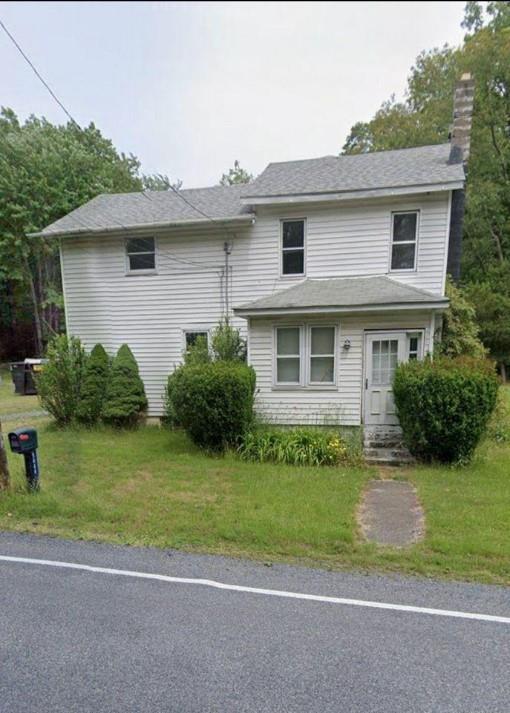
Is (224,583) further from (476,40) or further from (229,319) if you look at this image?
(476,40)

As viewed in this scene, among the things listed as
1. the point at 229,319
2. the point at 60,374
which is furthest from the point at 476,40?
the point at 60,374

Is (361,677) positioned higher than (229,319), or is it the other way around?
(229,319)

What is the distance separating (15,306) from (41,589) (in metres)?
31.7

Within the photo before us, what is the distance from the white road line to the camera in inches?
120

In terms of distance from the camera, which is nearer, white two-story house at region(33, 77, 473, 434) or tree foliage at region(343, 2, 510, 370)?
white two-story house at region(33, 77, 473, 434)

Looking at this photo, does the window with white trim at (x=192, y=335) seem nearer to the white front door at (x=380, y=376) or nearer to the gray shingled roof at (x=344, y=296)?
the gray shingled roof at (x=344, y=296)

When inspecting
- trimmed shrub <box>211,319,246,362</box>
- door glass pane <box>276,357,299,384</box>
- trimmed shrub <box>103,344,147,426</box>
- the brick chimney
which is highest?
the brick chimney

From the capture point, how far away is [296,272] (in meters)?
9.77

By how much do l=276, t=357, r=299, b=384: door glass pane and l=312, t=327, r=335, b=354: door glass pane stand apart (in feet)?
1.71

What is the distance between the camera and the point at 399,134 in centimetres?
2422

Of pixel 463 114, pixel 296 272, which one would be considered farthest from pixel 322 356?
pixel 463 114

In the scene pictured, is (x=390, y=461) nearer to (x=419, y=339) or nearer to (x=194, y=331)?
(x=419, y=339)

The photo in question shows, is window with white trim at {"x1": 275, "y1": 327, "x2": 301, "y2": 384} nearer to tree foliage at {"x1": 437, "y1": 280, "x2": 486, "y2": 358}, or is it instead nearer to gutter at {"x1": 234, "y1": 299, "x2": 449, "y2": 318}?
gutter at {"x1": 234, "y1": 299, "x2": 449, "y2": 318}

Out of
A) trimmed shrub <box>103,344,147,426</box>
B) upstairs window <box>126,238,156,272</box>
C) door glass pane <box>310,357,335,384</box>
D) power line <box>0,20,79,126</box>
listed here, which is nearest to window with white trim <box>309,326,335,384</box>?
door glass pane <box>310,357,335,384</box>
